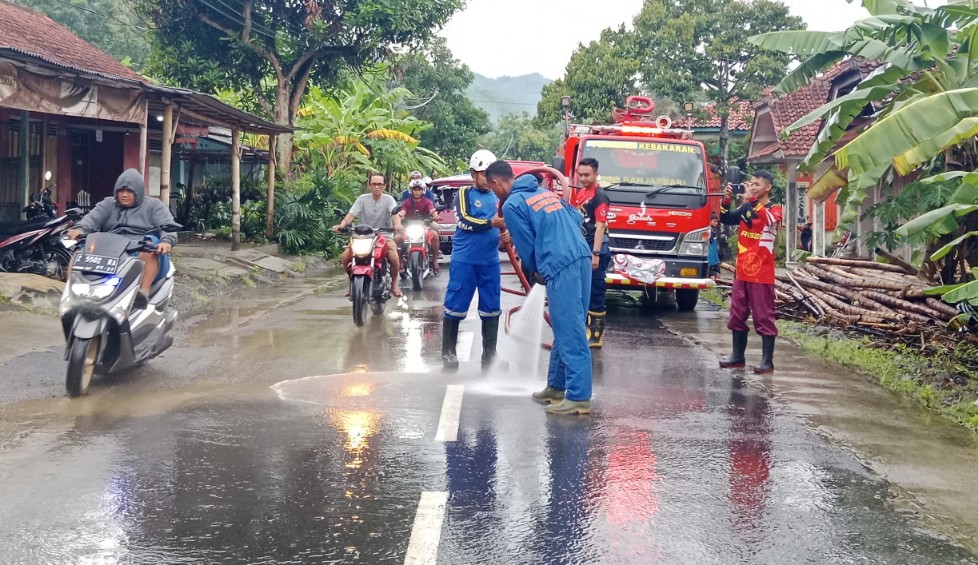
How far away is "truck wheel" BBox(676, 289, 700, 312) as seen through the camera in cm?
1373

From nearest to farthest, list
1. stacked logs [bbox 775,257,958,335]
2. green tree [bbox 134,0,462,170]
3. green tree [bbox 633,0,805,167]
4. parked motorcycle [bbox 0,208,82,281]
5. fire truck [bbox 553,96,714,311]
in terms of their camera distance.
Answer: stacked logs [bbox 775,257,958,335] < parked motorcycle [bbox 0,208,82,281] < fire truck [bbox 553,96,714,311] < green tree [bbox 134,0,462,170] < green tree [bbox 633,0,805,167]

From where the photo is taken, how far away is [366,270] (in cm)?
1098

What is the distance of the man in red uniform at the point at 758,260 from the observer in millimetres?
8664

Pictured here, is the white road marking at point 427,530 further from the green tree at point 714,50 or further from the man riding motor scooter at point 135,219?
the green tree at point 714,50

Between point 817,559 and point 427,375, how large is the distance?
4.29m

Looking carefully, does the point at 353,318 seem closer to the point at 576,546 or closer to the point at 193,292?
the point at 193,292

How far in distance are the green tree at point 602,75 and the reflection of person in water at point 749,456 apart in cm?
2588

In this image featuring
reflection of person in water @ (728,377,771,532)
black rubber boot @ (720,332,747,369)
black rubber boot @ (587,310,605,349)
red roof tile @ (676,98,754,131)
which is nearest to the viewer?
reflection of person in water @ (728,377,771,532)

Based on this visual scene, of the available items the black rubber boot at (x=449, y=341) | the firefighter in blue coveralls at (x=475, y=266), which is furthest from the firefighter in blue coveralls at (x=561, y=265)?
the black rubber boot at (x=449, y=341)

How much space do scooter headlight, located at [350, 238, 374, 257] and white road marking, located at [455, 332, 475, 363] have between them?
4.99 feet

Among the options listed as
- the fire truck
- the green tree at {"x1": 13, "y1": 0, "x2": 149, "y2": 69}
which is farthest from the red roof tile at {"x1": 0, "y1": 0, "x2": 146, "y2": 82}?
the green tree at {"x1": 13, "y1": 0, "x2": 149, "y2": 69}

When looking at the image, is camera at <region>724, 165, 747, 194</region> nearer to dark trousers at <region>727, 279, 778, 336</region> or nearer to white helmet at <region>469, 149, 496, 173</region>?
dark trousers at <region>727, 279, 778, 336</region>

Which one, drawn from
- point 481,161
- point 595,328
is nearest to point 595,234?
point 595,328

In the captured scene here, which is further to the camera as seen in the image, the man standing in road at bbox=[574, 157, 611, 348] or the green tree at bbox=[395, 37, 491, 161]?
the green tree at bbox=[395, 37, 491, 161]
